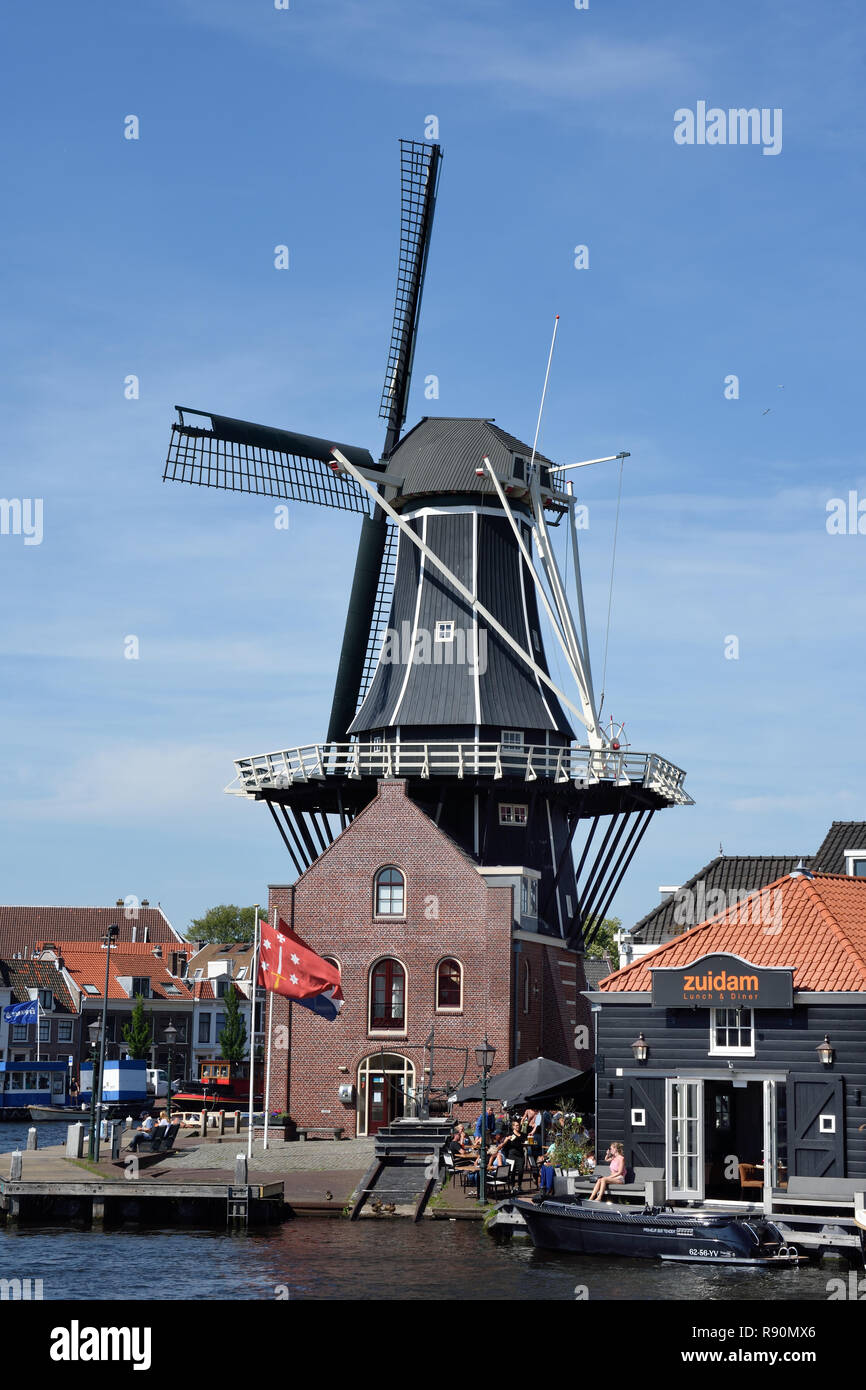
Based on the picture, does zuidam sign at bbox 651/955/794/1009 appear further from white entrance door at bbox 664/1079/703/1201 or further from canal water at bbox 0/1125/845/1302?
canal water at bbox 0/1125/845/1302

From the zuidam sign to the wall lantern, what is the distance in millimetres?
945

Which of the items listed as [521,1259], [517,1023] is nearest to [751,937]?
[521,1259]

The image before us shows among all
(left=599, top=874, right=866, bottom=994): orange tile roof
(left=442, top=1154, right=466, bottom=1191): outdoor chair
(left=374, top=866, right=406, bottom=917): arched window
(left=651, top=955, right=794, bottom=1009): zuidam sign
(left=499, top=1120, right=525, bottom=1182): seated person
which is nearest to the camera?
(left=651, top=955, right=794, bottom=1009): zuidam sign

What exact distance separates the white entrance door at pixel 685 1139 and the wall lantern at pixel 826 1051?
2747 millimetres

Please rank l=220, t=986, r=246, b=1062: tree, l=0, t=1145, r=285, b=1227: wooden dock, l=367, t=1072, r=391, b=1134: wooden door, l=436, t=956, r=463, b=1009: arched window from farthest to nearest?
l=220, t=986, r=246, b=1062: tree
l=367, t=1072, r=391, b=1134: wooden door
l=436, t=956, r=463, b=1009: arched window
l=0, t=1145, r=285, b=1227: wooden dock

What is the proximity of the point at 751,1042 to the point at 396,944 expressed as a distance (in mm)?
17595

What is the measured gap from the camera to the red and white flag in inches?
1635

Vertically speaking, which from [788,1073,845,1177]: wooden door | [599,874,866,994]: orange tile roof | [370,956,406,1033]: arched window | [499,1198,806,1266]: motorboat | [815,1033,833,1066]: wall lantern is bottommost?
[499,1198,806,1266]: motorboat

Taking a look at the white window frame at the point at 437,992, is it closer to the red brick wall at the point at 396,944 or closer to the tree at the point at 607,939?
the red brick wall at the point at 396,944

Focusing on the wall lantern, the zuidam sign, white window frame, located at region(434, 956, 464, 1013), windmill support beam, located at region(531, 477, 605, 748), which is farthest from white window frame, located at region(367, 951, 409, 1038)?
the wall lantern

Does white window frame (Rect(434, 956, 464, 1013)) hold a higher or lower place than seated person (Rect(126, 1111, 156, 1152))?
higher

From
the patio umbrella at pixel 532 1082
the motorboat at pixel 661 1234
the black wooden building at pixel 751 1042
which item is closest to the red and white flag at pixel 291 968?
the patio umbrella at pixel 532 1082

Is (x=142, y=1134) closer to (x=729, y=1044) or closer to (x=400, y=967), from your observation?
(x=400, y=967)
